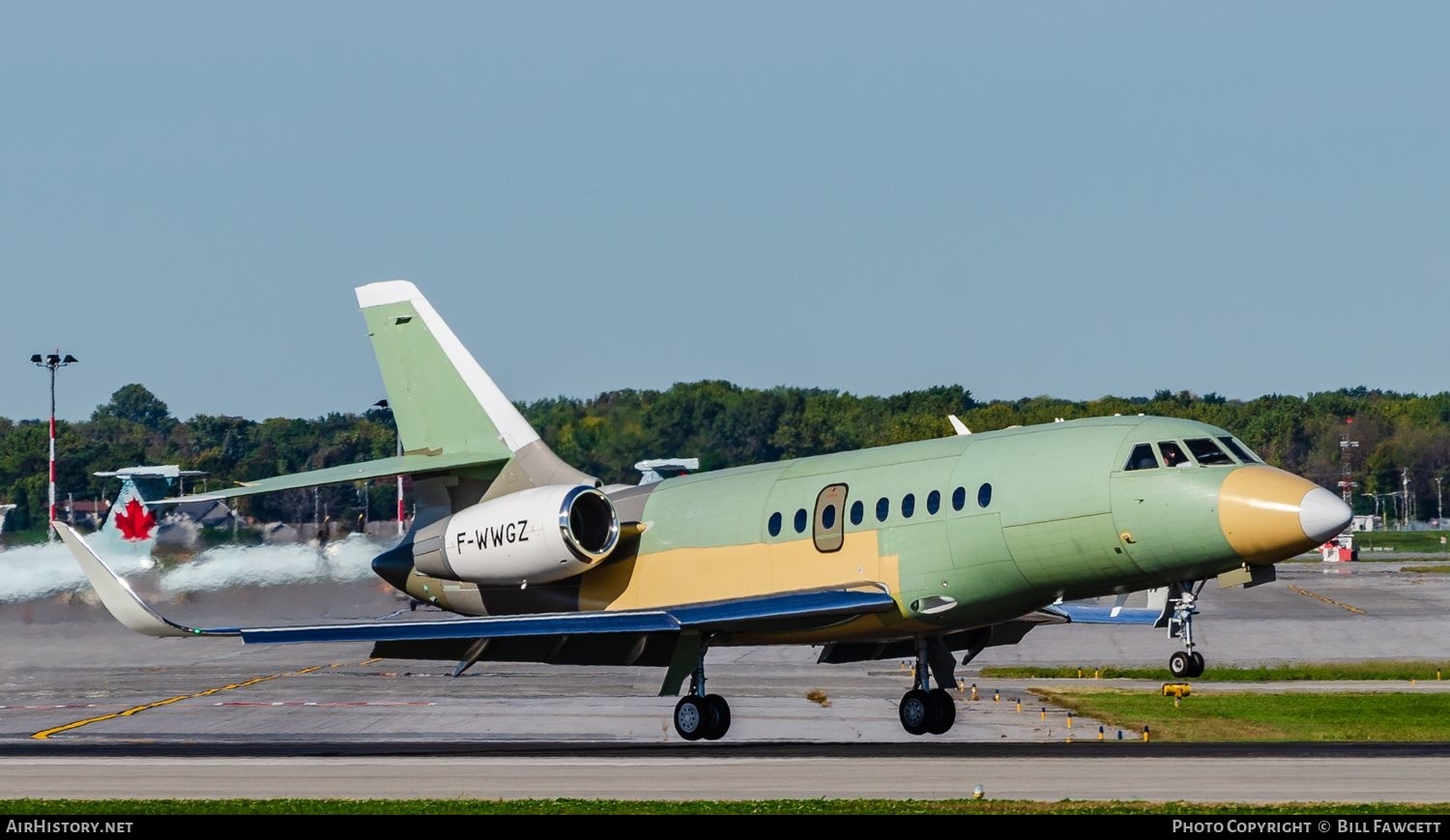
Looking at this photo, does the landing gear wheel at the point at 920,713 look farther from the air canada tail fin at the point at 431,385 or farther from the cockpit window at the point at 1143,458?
the air canada tail fin at the point at 431,385

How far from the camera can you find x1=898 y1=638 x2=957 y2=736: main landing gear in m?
28.4

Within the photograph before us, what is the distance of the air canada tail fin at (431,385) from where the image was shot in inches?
1260

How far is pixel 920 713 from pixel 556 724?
7.38 meters

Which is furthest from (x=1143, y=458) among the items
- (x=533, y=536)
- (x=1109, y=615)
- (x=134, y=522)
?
(x=134, y=522)

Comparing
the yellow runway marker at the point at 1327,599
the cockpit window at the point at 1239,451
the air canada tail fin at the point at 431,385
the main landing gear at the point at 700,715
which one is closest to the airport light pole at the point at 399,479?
the air canada tail fin at the point at 431,385

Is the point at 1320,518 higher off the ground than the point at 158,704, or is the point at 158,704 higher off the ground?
the point at 1320,518

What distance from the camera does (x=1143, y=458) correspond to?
Result: 979 inches

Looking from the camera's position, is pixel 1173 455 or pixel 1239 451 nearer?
pixel 1173 455

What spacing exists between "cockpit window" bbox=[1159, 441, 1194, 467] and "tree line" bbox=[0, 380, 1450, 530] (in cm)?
3643

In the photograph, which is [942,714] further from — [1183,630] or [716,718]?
[1183,630]

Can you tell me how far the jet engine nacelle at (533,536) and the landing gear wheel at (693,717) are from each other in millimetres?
2916

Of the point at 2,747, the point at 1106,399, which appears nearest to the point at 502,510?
the point at 2,747

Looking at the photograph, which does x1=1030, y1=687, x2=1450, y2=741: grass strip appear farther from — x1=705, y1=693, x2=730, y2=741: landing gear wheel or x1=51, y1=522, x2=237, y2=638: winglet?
x1=51, y1=522, x2=237, y2=638: winglet

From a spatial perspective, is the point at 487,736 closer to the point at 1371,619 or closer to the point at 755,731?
the point at 755,731
